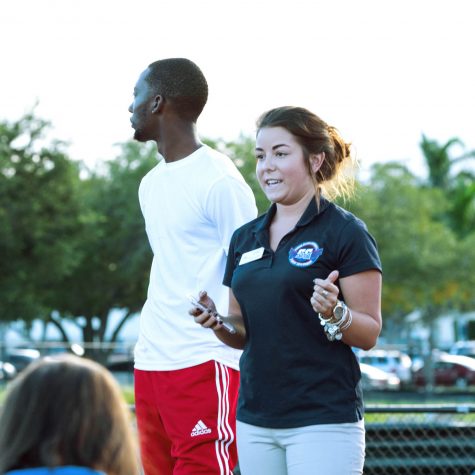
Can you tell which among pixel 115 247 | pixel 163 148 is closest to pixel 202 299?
pixel 163 148

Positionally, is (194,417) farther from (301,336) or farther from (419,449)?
(419,449)

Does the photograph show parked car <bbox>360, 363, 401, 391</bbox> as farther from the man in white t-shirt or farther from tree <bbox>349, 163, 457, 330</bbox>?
the man in white t-shirt

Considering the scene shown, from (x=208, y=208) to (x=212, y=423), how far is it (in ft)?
2.94

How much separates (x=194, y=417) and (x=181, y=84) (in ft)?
4.75


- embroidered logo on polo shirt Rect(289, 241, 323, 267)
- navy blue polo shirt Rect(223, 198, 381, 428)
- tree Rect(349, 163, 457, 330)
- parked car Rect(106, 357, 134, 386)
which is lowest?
parked car Rect(106, 357, 134, 386)

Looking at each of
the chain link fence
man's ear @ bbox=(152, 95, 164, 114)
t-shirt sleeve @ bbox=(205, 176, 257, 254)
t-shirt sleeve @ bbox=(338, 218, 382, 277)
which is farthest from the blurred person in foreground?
the chain link fence

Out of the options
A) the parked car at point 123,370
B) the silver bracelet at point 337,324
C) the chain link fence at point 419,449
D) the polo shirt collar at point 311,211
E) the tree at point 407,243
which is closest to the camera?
the silver bracelet at point 337,324

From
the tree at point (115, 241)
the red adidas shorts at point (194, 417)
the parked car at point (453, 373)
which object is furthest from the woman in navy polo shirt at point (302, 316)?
the tree at point (115, 241)

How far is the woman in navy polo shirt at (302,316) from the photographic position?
3.75 meters

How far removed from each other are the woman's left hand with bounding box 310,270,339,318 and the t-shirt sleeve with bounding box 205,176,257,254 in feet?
3.39

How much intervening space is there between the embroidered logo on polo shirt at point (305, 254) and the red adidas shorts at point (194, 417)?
0.88 metres

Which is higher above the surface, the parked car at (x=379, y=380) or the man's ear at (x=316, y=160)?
the man's ear at (x=316, y=160)

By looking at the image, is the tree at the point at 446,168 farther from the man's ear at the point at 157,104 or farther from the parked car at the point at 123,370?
the man's ear at the point at 157,104

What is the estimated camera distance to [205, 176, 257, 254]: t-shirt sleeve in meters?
4.61
